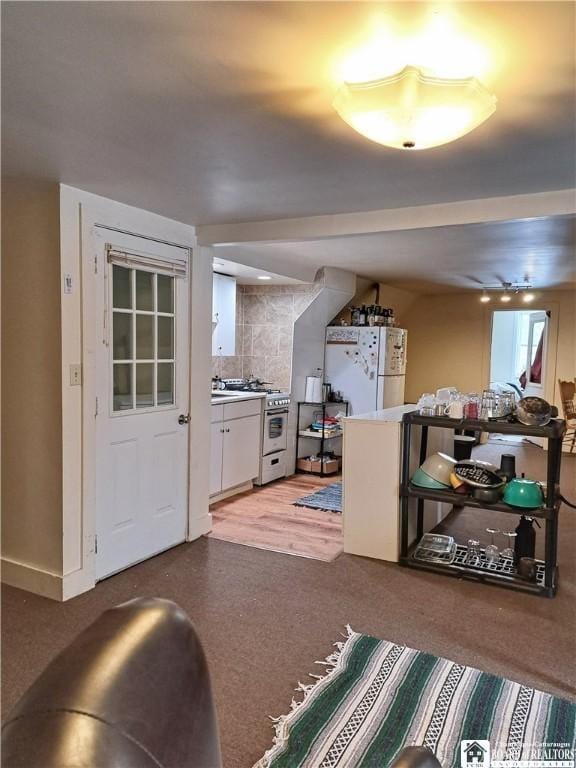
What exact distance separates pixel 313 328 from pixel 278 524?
2606 millimetres

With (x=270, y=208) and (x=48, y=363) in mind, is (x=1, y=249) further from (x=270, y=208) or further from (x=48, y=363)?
(x=270, y=208)

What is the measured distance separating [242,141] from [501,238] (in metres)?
2.54

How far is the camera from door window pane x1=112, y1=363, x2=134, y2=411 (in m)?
3.24

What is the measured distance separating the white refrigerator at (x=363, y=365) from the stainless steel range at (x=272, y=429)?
2.79 feet

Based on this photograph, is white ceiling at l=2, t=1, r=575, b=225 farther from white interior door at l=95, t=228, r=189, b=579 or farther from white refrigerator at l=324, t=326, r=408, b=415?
white refrigerator at l=324, t=326, r=408, b=415

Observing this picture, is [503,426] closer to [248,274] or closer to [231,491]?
[231,491]

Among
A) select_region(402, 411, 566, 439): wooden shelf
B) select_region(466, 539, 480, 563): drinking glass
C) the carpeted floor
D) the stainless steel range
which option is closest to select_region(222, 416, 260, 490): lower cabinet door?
the stainless steel range

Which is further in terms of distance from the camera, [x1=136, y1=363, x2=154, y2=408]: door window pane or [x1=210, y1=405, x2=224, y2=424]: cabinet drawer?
[x1=210, y1=405, x2=224, y2=424]: cabinet drawer

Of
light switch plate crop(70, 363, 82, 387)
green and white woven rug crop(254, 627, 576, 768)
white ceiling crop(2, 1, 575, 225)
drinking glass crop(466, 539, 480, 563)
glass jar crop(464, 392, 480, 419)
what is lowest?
green and white woven rug crop(254, 627, 576, 768)

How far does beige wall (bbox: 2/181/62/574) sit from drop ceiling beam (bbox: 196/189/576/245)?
1.13m

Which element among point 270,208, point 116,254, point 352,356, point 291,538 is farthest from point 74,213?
point 352,356

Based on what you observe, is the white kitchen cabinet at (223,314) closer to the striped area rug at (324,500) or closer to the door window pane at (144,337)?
the striped area rug at (324,500)

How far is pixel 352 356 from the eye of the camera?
6344 mm

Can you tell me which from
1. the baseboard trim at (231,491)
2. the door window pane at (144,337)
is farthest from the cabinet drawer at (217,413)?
the door window pane at (144,337)
